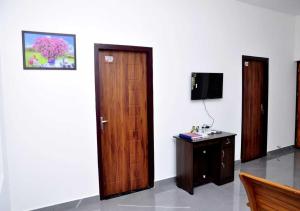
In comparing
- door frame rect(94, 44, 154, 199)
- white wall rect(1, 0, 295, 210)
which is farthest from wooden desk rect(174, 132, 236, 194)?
door frame rect(94, 44, 154, 199)

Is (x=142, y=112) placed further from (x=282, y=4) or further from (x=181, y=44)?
(x=282, y=4)

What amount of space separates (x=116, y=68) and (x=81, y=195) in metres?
1.76

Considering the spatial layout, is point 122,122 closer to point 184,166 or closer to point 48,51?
point 184,166

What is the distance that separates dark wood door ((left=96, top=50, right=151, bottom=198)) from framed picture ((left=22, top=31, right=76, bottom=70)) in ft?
1.33

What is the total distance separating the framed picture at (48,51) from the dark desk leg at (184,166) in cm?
186

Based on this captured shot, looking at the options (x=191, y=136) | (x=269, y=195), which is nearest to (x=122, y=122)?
(x=191, y=136)

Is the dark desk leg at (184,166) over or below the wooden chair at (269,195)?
below

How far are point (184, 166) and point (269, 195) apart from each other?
2.03 meters

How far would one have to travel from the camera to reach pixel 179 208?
2758mm

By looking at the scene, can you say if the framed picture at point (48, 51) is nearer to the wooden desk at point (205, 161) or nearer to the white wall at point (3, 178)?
the white wall at point (3, 178)

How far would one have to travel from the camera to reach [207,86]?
143 inches

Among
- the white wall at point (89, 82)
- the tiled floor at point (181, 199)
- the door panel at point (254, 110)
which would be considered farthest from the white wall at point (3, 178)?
the door panel at point (254, 110)

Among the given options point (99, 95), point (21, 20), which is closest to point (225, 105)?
point (99, 95)

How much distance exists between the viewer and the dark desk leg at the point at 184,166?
3098mm
